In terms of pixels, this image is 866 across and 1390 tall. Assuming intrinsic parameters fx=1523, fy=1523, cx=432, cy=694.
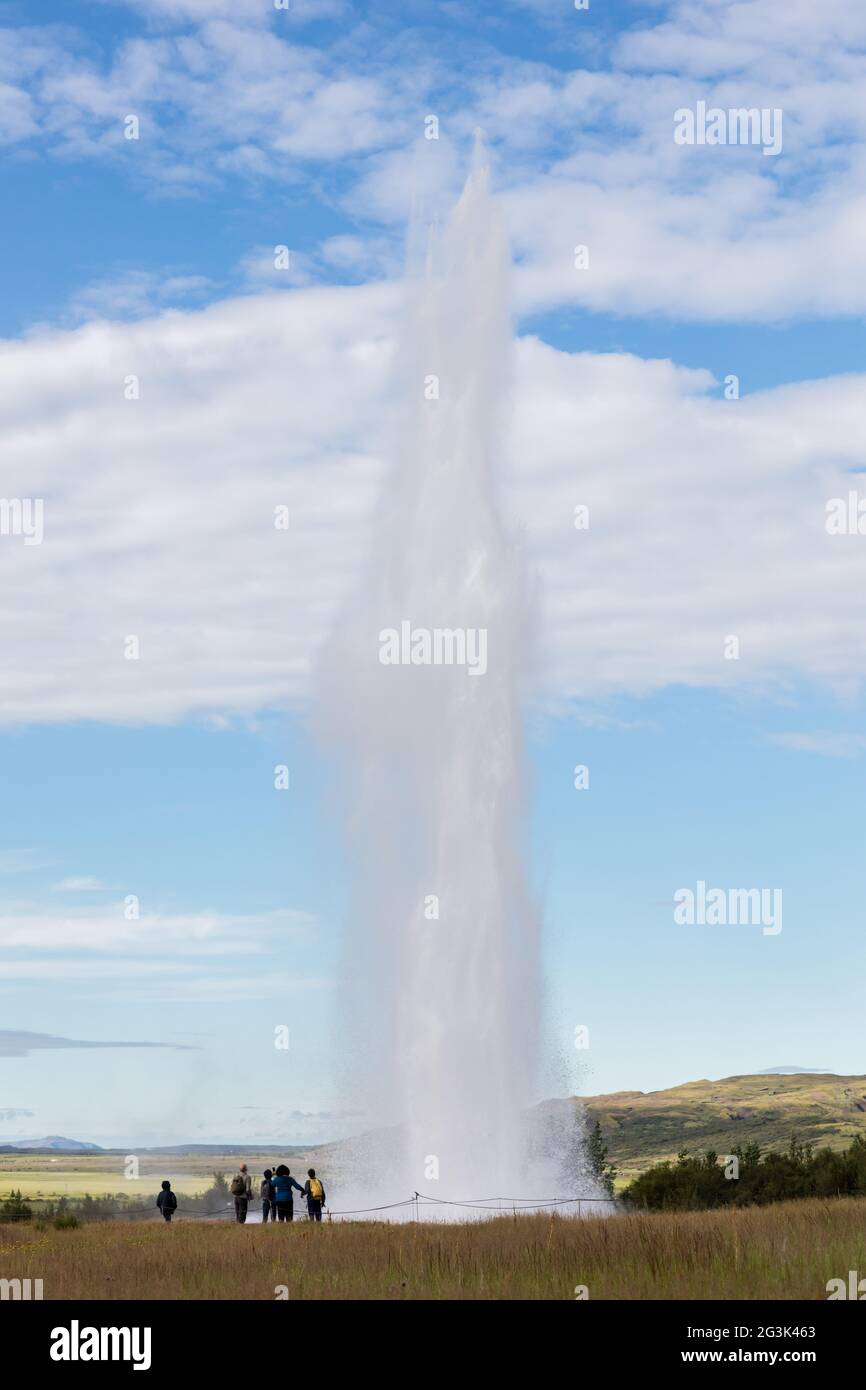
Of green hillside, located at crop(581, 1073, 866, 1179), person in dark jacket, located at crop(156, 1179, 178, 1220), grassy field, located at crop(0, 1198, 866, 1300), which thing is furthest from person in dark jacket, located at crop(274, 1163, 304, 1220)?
green hillside, located at crop(581, 1073, 866, 1179)

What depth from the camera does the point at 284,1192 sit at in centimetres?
2762

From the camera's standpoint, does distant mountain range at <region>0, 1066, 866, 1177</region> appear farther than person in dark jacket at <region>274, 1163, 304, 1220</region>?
Yes

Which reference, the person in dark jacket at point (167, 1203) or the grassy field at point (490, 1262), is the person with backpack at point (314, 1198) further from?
the person in dark jacket at point (167, 1203)

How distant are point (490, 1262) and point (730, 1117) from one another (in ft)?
420

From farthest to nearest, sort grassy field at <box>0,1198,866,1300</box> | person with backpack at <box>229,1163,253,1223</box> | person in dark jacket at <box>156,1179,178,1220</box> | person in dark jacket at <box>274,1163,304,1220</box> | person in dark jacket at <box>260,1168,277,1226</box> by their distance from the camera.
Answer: person in dark jacket at <box>156,1179,178,1220</box> < person with backpack at <box>229,1163,253,1223</box> < person in dark jacket at <box>260,1168,277,1226</box> < person in dark jacket at <box>274,1163,304,1220</box> < grassy field at <box>0,1198,866,1300</box>

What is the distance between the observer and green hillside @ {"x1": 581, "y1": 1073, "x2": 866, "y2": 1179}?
103 metres

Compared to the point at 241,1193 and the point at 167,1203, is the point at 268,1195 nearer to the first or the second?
the point at 241,1193

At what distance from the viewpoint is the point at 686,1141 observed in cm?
11362

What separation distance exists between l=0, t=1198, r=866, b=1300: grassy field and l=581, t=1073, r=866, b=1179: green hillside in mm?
54476

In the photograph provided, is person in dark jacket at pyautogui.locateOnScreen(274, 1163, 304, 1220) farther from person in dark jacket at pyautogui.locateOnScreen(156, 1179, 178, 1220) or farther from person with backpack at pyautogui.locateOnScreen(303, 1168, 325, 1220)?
person in dark jacket at pyautogui.locateOnScreen(156, 1179, 178, 1220)

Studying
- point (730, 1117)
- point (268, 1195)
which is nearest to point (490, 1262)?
point (268, 1195)
